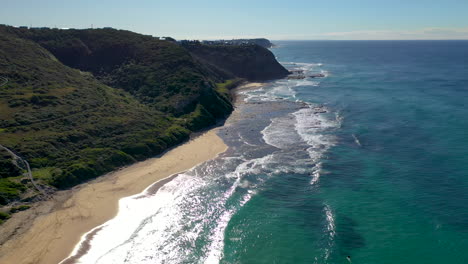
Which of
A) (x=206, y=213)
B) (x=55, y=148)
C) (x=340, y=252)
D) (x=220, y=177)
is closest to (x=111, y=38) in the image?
(x=55, y=148)

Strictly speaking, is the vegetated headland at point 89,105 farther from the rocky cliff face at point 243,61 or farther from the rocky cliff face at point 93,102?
the rocky cliff face at point 243,61

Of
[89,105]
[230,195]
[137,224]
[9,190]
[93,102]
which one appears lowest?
[137,224]

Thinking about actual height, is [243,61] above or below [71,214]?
above

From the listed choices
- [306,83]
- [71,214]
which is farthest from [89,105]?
[306,83]

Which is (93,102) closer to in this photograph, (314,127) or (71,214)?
(71,214)

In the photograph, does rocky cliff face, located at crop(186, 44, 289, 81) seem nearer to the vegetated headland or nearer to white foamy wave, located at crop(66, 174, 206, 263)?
the vegetated headland

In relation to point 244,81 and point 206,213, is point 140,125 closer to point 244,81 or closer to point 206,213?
point 206,213
